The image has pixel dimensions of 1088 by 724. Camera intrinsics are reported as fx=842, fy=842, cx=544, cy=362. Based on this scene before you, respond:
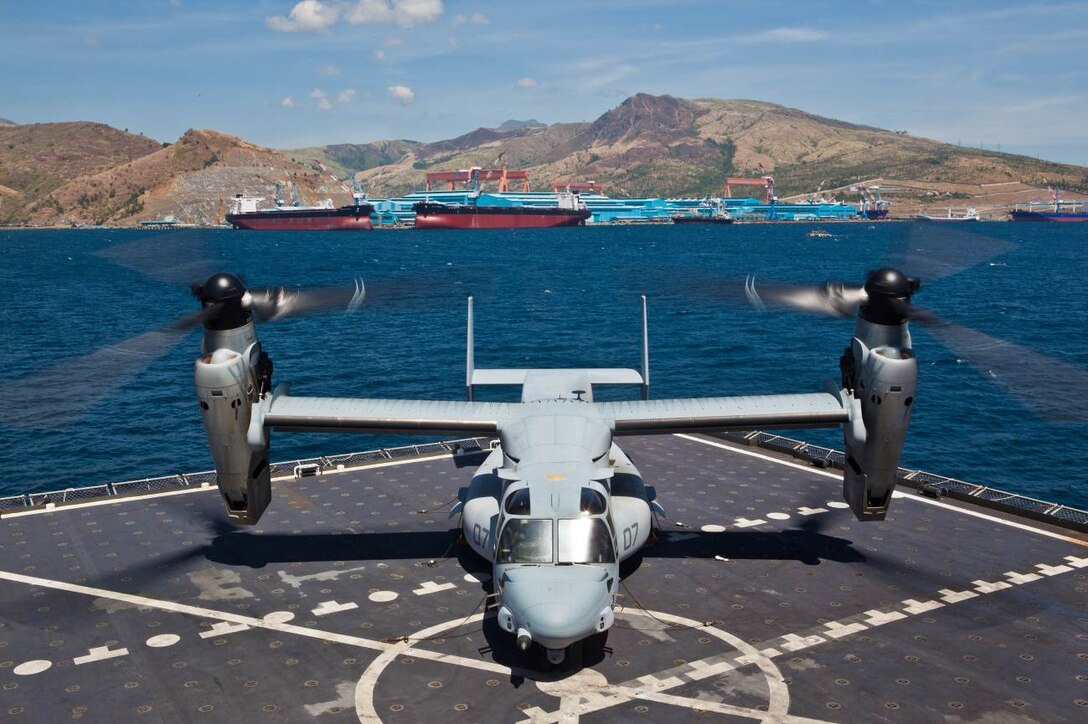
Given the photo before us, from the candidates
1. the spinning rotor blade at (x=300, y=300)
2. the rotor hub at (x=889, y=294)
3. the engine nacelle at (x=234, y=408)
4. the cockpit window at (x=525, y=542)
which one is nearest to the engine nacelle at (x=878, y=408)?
the rotor hub at (x=889, y=294)

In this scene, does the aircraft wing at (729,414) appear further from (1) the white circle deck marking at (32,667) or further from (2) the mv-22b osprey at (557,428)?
(1) the white circle deck marking at (32,667)

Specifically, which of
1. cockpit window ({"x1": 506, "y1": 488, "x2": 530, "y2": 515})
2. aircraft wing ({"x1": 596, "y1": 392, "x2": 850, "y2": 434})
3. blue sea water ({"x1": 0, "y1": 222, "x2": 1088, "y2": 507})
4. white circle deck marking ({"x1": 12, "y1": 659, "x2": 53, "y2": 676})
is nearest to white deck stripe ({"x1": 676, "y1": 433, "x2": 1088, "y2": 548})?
blue sea water ({"x1": 0, "y1": 222, "x2": 1088, "y2": 507})

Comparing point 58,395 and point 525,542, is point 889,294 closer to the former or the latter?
point 525,542

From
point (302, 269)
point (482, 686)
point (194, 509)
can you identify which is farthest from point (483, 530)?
point (302, 269)

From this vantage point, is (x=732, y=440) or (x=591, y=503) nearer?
(x=591, y=503)

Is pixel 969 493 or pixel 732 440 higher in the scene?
pixel 969 493

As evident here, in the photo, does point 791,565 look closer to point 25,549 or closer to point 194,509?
point 194,509

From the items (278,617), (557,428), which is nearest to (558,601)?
(557,428)
